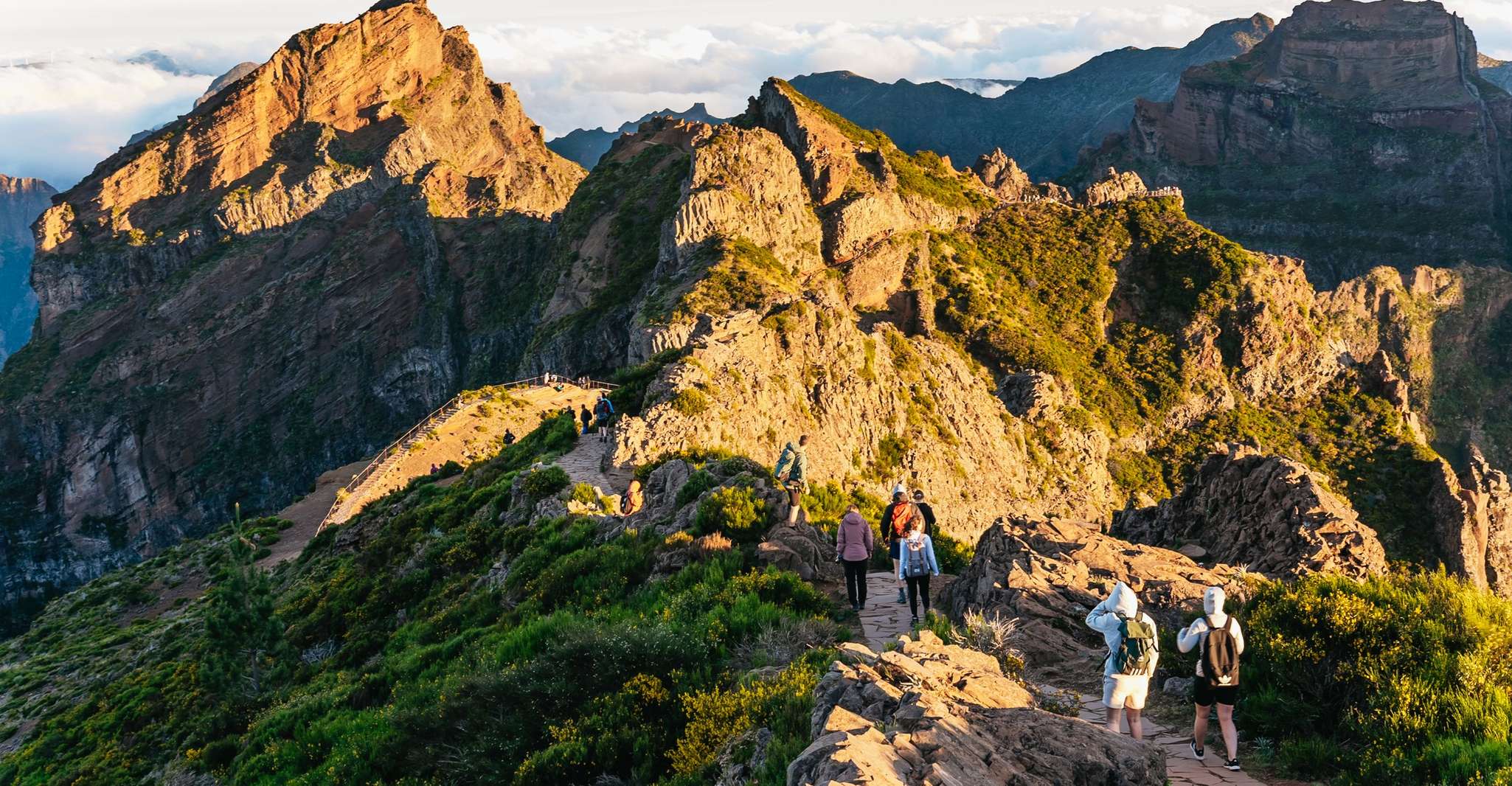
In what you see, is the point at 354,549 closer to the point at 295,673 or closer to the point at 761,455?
the point at 295,673

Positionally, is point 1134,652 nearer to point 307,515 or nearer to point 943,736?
point 943,736

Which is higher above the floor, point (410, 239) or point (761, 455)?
point (410, 239)

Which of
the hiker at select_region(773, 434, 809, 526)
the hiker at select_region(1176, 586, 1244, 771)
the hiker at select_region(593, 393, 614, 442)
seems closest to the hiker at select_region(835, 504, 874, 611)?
the hiker at select_region(773, 434, 809, 526)

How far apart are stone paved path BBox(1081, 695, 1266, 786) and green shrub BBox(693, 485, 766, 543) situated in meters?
6.55

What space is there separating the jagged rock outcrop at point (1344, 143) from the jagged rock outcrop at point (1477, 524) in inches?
4667

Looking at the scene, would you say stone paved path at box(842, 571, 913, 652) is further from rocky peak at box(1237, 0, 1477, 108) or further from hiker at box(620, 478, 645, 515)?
rocky peak at box(1237, 0, 1477, 108)

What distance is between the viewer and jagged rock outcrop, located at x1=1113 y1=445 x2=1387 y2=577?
1666 centimetres

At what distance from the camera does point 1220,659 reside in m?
8.99

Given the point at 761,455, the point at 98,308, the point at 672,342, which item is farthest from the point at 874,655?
the point at 98,308

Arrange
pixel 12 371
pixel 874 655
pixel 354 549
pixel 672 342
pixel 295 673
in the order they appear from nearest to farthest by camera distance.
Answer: pixel 874 655 < pixel 295 673 < pixel 354 549 < pixel 672 342 < pixel 12 371

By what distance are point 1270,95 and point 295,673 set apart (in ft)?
661

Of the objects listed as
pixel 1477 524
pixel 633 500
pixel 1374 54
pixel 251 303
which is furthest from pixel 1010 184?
pixel 1374 54

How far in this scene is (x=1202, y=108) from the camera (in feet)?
611

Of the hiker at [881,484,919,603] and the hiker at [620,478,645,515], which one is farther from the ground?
the hiker at [881,484,919,603]
